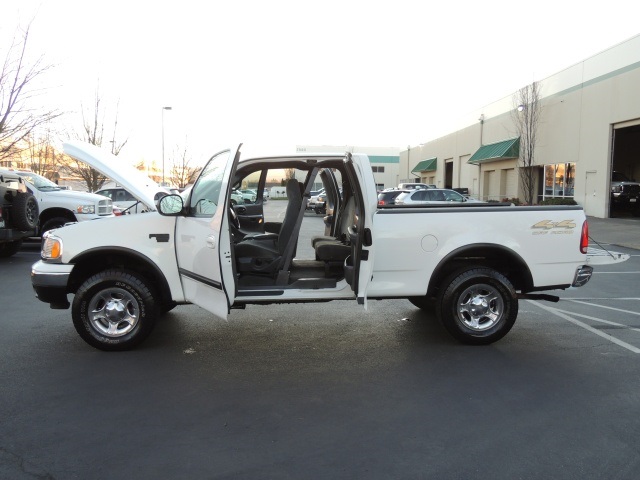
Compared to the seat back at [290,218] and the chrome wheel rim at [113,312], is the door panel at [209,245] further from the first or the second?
the seat back at [290,218]

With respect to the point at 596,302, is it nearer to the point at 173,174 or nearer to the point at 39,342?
the point at 39,342

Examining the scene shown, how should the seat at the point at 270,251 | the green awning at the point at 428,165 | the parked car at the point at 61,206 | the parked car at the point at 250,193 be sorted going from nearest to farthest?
the seat at the point at 270,251 < the parked car at the point at 250,193 < the parked car at the point at 61,206 < the green awning at the point at 428,165

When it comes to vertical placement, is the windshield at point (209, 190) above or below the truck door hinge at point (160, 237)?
above

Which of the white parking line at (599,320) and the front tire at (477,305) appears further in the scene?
the white parking line at (599,320)

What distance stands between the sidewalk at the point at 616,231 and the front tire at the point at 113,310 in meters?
14.2

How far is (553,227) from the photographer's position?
5.58 metres

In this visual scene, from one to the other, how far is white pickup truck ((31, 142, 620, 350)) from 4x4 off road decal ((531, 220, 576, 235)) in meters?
0.01

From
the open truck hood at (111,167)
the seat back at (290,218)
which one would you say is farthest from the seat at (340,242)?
the open truck hood at (111,167)

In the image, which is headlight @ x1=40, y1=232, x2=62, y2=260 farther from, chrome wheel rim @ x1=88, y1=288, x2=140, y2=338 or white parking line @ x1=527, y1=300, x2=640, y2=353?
white parking line @ x1=527, y1=300, x2=640, y2=353

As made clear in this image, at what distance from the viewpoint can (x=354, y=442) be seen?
3.55m

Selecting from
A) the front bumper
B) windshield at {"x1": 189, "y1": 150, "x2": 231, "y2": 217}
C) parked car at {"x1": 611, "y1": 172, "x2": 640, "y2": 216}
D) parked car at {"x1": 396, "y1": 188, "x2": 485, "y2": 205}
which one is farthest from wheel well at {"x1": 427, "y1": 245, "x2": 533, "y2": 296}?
parked car at {"x1": 611, "y1": 172, "x2": 640, "y2": 216}

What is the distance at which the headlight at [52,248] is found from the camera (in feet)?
17.5

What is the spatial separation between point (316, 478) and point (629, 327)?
488cm

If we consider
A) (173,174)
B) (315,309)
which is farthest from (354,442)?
(173,174)
